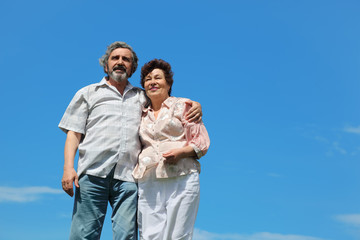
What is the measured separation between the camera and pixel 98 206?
17.2ft

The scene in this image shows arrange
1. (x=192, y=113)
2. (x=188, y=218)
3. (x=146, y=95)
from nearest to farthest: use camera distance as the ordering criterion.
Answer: (x=188, y=218) < (x=192, y=113) < (x=146, y=95)

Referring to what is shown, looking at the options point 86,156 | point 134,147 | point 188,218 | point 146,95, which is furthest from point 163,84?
point 188,218

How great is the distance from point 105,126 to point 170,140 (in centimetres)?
86

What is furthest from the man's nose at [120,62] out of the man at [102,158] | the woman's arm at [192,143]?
the woman's arm at [192,143]

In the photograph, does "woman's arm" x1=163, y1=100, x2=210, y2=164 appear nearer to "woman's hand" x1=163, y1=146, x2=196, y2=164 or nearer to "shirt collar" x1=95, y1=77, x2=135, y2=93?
"woman's hand" x1=163, y1=146, x2=196, y2=164

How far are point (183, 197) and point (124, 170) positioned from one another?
33.5 inches

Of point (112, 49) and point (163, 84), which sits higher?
point (112, 49)

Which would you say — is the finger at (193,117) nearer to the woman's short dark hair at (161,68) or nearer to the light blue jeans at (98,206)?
the woman's short dark hair at (161,68)

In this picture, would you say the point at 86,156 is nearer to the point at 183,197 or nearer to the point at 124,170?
the point at 124,170

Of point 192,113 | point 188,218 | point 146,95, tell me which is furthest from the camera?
point 146,95

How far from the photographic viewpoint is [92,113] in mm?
5496

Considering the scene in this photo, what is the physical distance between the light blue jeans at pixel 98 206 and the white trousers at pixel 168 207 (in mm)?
123

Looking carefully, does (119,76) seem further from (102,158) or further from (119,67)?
(102,158)

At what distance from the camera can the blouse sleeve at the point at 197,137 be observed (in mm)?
5102
